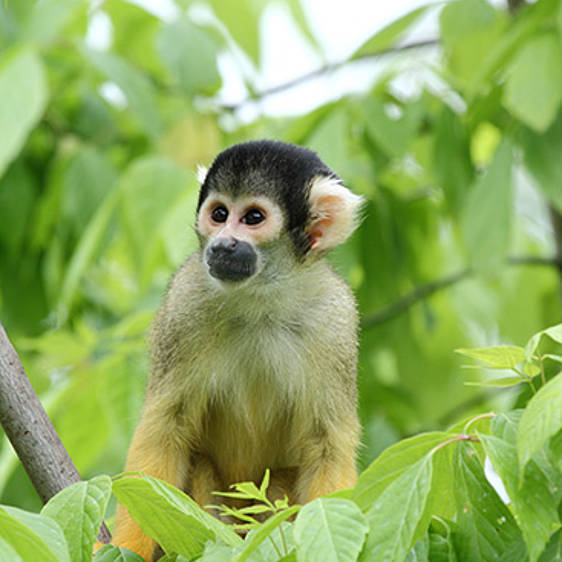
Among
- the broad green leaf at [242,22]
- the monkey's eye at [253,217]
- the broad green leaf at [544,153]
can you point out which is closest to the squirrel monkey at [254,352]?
the monkey's eye at [253,217]

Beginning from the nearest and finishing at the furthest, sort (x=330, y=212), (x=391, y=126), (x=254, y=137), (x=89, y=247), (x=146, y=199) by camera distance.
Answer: (x=330, y=212) → (x=89, y=247) → (x=146, y=199) → (x=391, y=126) → (x=254, y=137)

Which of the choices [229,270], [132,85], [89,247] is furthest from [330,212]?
[132,85]

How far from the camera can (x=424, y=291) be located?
5797mm

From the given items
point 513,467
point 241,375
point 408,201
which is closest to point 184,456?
Answer: point 241,375

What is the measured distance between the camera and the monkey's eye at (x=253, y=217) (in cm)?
407

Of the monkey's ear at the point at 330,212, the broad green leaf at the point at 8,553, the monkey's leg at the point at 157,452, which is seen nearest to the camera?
the broad green leaf at the point at 8,553

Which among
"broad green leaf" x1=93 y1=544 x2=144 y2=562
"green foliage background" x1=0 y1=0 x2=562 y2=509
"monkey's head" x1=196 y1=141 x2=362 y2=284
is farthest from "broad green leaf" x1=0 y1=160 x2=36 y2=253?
"broad green leaf" x1=93 y1=544 x2=144 y2=562

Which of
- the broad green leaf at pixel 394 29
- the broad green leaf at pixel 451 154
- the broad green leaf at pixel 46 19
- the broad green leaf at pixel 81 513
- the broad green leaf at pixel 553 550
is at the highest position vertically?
the broad green leaf at pixel 46 19

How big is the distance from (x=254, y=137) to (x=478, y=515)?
14.2ft

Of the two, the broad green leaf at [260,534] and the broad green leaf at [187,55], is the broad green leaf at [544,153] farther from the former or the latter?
the broad green leaf at [260,534]

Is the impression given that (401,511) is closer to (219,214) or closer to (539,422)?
(539,422)

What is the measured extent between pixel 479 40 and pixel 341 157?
1442 millimetres

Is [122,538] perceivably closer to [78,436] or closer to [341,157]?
[78,436]

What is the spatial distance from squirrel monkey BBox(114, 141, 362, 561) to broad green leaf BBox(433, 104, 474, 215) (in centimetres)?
104
